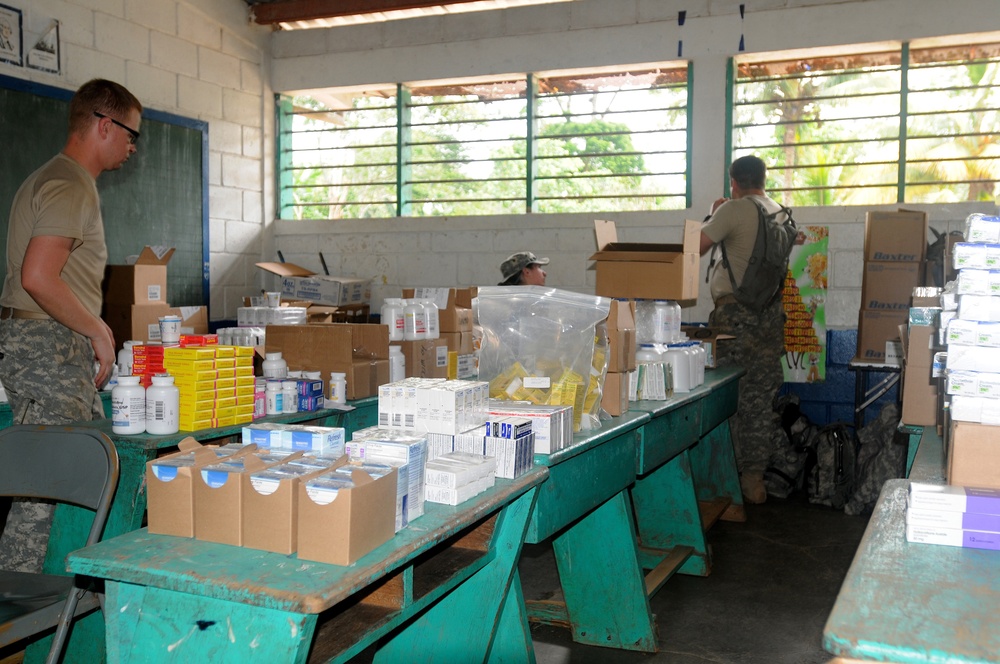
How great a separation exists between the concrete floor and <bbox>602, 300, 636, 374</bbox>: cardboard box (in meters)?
0.96

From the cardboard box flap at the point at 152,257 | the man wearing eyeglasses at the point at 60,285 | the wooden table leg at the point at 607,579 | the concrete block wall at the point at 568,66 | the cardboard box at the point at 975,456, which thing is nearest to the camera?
the cardboard box at the point at 975,456

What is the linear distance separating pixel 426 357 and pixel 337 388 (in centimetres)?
60

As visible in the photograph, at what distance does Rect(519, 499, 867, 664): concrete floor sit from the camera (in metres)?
2.94

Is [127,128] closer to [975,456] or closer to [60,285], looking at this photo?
[60,285]

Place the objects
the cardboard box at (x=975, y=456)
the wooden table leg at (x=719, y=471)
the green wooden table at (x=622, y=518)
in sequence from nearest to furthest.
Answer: the cardboard box at (x=975, y=456) → the green wooden table at (x=622, y=518) → the wooden table leg at (x=719, y=471)

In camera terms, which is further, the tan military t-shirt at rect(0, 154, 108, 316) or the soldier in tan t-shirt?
the soldier in tan t-shirt

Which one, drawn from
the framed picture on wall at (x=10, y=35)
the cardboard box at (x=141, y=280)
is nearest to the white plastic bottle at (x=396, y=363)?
the cardboard box at (x=141, y=280)

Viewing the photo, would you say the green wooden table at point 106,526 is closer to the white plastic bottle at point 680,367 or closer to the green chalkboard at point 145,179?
the white plastic bottle at point 680,367

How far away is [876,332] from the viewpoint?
495 centimetres

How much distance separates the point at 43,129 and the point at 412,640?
4.01 meters

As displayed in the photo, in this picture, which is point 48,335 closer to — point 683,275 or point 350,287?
point 683,275

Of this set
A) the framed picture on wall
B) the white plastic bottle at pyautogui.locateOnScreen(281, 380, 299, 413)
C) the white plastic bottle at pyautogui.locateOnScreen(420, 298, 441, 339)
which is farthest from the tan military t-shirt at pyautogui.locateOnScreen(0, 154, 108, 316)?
the framed picture on wall

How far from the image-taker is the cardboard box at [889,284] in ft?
15.9

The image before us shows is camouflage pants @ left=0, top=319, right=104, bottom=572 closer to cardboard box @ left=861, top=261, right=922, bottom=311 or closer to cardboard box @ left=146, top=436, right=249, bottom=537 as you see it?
cardboard box @ left=146, top=436, right=249, bottom=537
